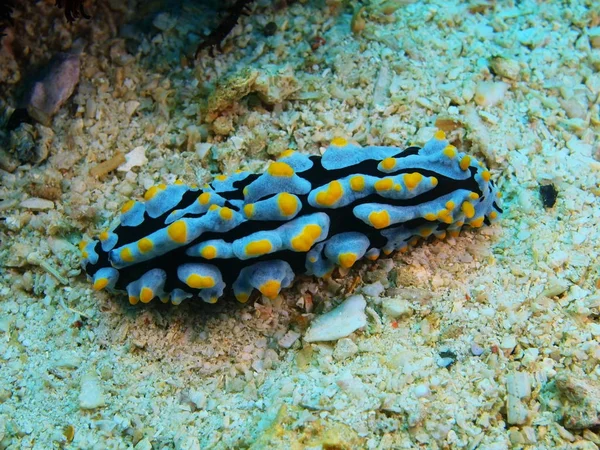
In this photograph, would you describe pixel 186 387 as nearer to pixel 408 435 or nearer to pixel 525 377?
pixel 408 435

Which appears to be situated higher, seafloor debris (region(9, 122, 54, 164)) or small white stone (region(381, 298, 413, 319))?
seafloor debris (region(9, 122, 54, 164))

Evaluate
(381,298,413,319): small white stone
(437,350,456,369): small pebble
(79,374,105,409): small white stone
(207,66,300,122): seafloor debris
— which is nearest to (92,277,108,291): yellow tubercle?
(79,374,105,409): small white stone

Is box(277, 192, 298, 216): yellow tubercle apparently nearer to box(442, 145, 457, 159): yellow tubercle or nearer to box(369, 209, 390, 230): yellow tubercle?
box(369, 209, 390, 230): yellow tubercle

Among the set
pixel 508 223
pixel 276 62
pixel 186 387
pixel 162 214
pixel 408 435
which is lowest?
Answer: pixel 186 387

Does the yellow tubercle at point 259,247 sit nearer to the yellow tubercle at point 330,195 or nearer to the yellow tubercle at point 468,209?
the yellow tubercle at point 330,195

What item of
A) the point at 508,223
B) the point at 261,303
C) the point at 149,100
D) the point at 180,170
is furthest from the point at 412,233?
the point at 149,100

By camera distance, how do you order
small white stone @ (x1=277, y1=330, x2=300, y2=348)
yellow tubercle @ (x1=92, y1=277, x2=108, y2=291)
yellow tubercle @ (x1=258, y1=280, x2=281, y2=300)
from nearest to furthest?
yellow tubercle @ (x1=258, y1=280, x2=281, y2=300) → yellow tubercle @ (x1=92, y1=277, x2=108, y2=291) → small white stone @ (x1=277, y1=330, x2=300, y2=348)
